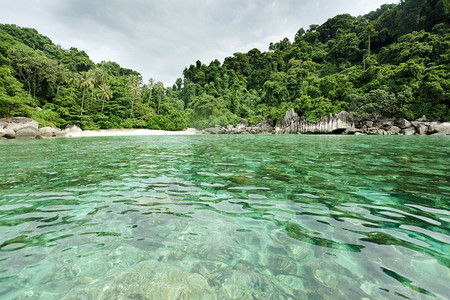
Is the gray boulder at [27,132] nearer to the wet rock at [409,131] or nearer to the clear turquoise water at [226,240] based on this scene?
the clear turquoise water at [226,240]

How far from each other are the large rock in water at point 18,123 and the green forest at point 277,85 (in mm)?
1654

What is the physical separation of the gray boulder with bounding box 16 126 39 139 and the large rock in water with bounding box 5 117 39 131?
93cm

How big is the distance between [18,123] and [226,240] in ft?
137

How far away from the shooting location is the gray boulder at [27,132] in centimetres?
2698

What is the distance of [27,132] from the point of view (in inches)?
1075

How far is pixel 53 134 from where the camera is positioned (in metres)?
31.9

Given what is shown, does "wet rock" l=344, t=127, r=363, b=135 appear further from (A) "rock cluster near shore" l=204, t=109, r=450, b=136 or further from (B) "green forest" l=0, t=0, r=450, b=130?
(B) "green forest" l=0, t=0, r=450, b=130

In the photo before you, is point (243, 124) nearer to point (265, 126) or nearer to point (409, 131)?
point (265, 126)

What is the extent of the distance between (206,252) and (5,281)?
6.25 ft

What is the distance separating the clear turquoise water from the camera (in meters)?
1.78

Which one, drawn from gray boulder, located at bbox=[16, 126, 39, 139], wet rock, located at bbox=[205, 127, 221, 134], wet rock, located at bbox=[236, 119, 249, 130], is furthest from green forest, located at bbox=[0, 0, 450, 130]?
gray boulder, located at bbox=[16, 126, 39, 139]

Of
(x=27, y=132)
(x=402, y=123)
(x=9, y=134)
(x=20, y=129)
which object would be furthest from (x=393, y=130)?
(x=20, y=129)

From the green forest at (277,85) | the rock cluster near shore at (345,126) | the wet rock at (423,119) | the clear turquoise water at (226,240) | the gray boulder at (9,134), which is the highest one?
the green forest at (277,85)

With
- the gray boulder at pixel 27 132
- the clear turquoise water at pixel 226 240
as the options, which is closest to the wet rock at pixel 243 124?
the gray boulder at pixel 27 132
